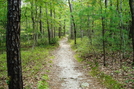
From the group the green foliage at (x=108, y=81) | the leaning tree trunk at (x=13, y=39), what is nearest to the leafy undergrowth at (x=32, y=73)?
the leaning tree trunk at (x=13, y=39)

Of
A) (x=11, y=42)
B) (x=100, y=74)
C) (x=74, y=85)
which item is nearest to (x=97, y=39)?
(x=100, y=74)

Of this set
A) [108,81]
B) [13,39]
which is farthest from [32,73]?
[108,81]

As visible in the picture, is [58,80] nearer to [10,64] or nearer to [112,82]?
[112,82]

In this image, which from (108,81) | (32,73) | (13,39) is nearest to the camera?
(13,39)

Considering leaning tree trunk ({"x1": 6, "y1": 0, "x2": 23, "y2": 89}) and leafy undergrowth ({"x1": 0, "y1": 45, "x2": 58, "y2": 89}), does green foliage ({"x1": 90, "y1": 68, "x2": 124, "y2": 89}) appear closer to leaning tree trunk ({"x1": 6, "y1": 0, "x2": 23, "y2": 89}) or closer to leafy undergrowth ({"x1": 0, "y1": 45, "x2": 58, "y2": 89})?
leafy undergrowth ({"x1": 0, "y1": 45, "x2": 58, "y2": 89})

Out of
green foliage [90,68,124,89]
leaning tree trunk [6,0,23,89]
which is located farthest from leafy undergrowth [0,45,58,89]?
green foliage [90,68,124,89]

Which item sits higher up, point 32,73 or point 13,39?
point 13,39

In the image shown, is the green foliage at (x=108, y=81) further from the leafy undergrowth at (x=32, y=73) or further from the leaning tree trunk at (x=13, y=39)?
the leaning tree trunk at (x=13, y=39)

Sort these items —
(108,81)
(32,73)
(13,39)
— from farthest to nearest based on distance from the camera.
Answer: (32,73), (108,81), (13,39)

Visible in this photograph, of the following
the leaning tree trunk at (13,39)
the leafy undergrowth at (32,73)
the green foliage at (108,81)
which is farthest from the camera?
the leafy undergrowth at (32,73)

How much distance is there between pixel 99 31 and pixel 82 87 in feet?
16.3

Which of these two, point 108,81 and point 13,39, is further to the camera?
point 108,81

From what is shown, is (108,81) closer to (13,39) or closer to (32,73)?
(32,73)

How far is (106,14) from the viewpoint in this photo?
6.96m
